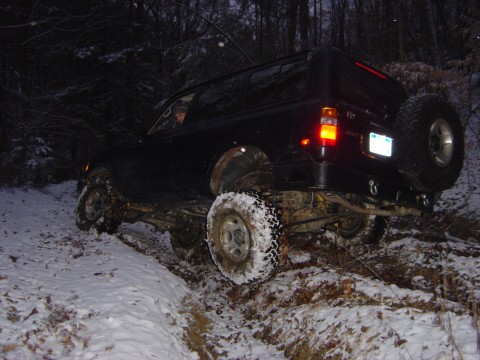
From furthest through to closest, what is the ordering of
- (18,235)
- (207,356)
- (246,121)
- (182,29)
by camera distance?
(182,29) → (18,235) → (246,121) → (207,356)

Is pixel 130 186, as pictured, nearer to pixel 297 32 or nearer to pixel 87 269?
pixel 87 269

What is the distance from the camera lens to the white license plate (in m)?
3.98

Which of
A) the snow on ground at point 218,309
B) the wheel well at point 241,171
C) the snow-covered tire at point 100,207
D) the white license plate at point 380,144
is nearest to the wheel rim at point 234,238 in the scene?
the wheel well at point 241,171

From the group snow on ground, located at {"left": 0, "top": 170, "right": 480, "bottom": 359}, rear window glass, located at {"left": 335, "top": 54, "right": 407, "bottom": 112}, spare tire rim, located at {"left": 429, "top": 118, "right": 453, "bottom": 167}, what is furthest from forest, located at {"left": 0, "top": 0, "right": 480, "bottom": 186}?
snow on ground, located at {"left": 0, "top": 170, "right": 480, "bottom": 359}

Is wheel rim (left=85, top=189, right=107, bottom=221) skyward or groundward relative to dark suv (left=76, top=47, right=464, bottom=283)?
groundward

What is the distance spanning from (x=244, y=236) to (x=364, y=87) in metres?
1.97

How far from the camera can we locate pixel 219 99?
16.0 feet

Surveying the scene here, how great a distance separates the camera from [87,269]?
4.49 meters

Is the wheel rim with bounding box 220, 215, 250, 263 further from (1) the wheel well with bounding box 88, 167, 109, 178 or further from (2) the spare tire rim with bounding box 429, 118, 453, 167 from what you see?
(1) the wheel well with bounding box 88, 167, 109, 178

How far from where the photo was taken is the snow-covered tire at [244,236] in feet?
12.8

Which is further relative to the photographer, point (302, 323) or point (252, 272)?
point (252, 272)

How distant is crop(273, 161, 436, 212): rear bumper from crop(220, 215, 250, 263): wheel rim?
60 centimetres

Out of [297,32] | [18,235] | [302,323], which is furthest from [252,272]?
[297,32]

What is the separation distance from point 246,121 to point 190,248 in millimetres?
2948
